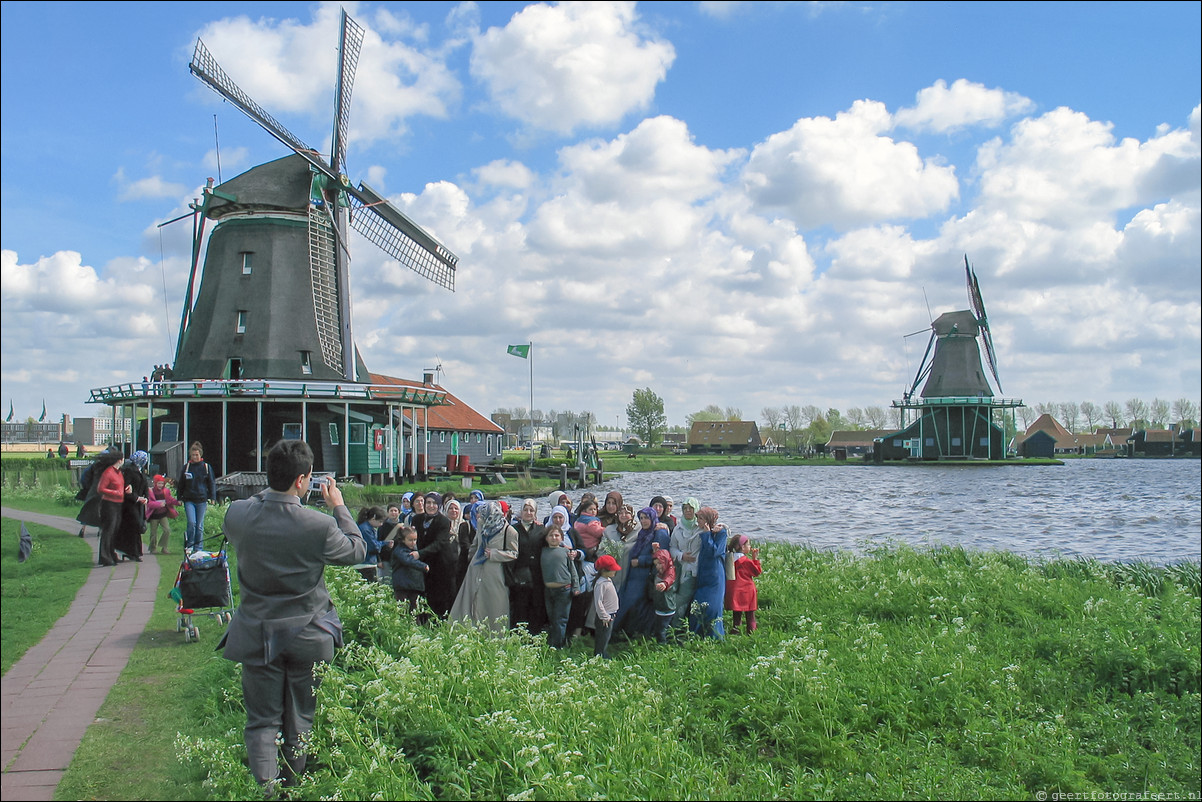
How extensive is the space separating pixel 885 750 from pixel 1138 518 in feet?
75.7

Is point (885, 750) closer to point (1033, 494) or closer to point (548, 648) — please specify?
point (548, 648)

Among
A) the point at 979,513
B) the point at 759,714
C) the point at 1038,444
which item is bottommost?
the point at 979,513

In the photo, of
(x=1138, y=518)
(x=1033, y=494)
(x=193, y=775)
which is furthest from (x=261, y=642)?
(x=1033, y=494)

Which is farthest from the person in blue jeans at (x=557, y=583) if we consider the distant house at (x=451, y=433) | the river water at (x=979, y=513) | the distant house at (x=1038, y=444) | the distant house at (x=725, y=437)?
the distant house at (x=725, y=437)

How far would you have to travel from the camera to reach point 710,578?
8.38 meters

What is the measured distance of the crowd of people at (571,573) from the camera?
7.96 metres

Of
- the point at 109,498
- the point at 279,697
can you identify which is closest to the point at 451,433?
the point at 109,498

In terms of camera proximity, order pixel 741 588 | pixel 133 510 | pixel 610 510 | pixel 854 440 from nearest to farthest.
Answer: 1. pixel 741 588
2. pixel 610 510
3. pixel 133 510
4. pixel 854 440

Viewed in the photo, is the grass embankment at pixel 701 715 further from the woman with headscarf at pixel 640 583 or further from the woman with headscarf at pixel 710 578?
the woman with headscarf at pixel 640 583

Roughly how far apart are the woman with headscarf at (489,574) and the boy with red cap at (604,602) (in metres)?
0.82

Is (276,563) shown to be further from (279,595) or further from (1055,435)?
(1055,435)

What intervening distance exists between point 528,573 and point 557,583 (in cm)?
35

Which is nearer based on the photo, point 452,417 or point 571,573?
point 571,573

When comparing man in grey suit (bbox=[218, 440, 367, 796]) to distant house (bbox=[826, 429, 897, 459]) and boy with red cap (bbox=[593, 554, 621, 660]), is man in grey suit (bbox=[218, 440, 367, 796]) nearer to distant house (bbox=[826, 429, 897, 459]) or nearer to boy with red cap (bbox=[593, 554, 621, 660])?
boy with red cap (bbox=[593, 554, 621, 660])
